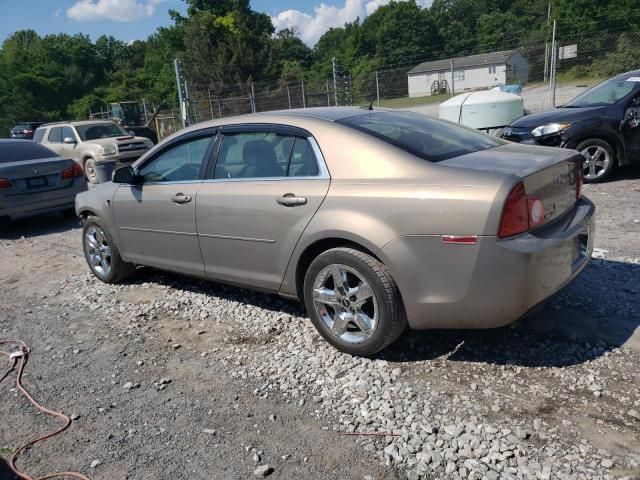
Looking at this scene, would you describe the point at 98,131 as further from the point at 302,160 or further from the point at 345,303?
the point at 345,303

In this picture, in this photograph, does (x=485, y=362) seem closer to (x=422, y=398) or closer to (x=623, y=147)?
(x=422, y=398)

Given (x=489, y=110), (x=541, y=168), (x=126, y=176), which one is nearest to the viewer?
(x=541, y=168)

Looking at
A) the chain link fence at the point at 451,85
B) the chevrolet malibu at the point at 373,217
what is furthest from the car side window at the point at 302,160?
the chain link fence at the point at 451,85

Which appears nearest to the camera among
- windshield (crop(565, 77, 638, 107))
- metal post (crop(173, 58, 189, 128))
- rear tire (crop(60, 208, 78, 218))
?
windshield (crop(565, 77, 638, 107))

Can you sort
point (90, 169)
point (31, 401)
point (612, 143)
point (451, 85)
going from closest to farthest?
point (31, 401) < point (612, 143) < point (90, 169) < point (451, 85)

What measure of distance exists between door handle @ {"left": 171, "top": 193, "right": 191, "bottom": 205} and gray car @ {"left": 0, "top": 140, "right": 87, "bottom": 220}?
17.7 ft

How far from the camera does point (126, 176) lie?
5.03 meters

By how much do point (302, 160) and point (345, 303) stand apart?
1060 millimetres

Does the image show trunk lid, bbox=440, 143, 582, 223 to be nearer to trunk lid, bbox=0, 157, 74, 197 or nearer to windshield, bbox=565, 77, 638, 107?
windshield, bbox=565, 77, 638, 107

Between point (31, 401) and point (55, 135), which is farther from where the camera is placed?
point (55, 135)

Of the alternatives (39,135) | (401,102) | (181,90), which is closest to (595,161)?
(181,90)

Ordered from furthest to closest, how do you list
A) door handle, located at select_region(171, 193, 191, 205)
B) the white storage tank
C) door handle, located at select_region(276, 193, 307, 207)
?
the white storage tank, door handle, located at select_region(171, 193, 191, 205), door handle, located at select_region(276, 193, 307, 207)

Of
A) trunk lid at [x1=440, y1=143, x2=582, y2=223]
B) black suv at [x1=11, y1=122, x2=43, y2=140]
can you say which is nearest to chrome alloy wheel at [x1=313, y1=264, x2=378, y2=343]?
trunk lid at [x1=440, y1=143, x2=582, y2=223]

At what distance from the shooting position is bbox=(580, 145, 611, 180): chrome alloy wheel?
8.07m
